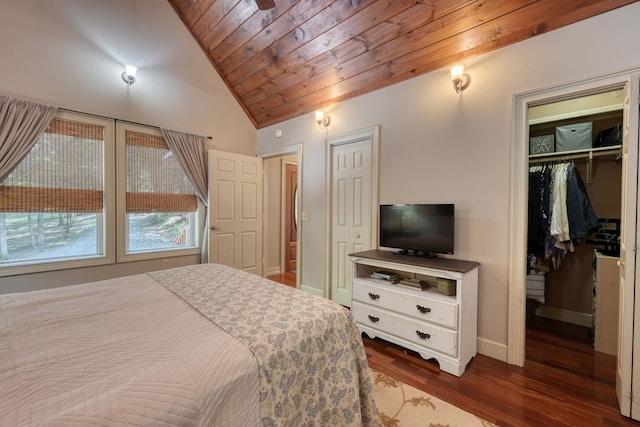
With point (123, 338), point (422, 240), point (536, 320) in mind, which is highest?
point (422, 240)

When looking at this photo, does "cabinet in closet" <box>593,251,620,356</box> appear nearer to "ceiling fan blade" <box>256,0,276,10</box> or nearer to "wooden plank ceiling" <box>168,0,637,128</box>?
"wooden plank ceiling" <box>168,0,637,128</box>

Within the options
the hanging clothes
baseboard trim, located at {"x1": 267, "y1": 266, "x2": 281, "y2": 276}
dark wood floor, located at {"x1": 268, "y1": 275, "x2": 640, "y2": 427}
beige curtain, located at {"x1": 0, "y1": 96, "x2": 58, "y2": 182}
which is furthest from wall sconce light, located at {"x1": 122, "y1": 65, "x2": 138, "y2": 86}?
the hanging clothes

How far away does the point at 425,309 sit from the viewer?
7.05 feet

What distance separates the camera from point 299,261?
3898mm

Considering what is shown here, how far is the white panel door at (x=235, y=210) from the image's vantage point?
3758mm

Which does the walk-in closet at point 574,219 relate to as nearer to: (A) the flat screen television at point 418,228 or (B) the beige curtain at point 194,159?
(A) the flat screen television at point 418,228

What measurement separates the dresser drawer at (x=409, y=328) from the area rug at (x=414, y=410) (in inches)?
15.2

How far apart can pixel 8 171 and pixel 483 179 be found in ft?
13.6

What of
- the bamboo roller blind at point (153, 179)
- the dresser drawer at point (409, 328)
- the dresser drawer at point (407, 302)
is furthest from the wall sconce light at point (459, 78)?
the bamboo roller blind at point (153, 179)

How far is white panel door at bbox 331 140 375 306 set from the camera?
3129mm

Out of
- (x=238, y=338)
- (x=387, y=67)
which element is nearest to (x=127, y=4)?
(x=387, y=67)

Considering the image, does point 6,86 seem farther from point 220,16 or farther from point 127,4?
point 220,16

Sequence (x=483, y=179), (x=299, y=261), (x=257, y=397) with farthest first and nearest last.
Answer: (x=299, y=261), (x=483, y=179), (x=257, y=397)

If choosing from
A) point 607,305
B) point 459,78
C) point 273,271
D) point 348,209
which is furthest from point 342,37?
point 273,271
